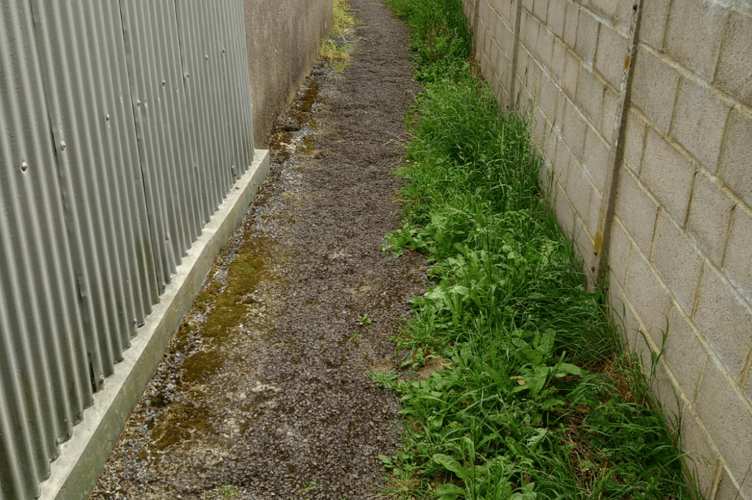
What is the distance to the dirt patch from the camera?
9.40 feet

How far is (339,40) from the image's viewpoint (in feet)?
35.8

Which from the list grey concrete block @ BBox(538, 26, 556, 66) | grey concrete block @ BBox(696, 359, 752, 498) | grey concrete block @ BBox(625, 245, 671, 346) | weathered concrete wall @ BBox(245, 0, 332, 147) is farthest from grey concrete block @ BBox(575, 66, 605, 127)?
weathered concrete wall @ BBox(245, 0, 332, 147)

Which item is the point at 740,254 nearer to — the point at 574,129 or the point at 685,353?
the point at 685,353

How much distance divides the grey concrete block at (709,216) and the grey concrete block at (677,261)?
66mm

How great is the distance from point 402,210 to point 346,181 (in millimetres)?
779

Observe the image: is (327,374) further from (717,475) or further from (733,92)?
(733,92)

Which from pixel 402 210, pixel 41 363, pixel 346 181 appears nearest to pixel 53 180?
pixel 41 363

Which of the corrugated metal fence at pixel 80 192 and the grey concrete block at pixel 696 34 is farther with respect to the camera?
the grey concrete block at pixel 696 34

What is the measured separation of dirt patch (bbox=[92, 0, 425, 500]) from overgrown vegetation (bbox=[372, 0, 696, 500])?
19cm

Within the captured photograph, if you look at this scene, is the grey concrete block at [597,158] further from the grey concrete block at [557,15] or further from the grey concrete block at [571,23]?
the grey concrete block at [557,15]

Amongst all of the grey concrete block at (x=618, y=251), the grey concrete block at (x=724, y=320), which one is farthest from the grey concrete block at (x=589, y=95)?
the grey concrete block at (x=724, y=320)

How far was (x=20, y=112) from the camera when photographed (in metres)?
2.30

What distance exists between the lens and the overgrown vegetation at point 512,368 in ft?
8.91

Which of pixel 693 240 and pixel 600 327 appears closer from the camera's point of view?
pixel 693 240
